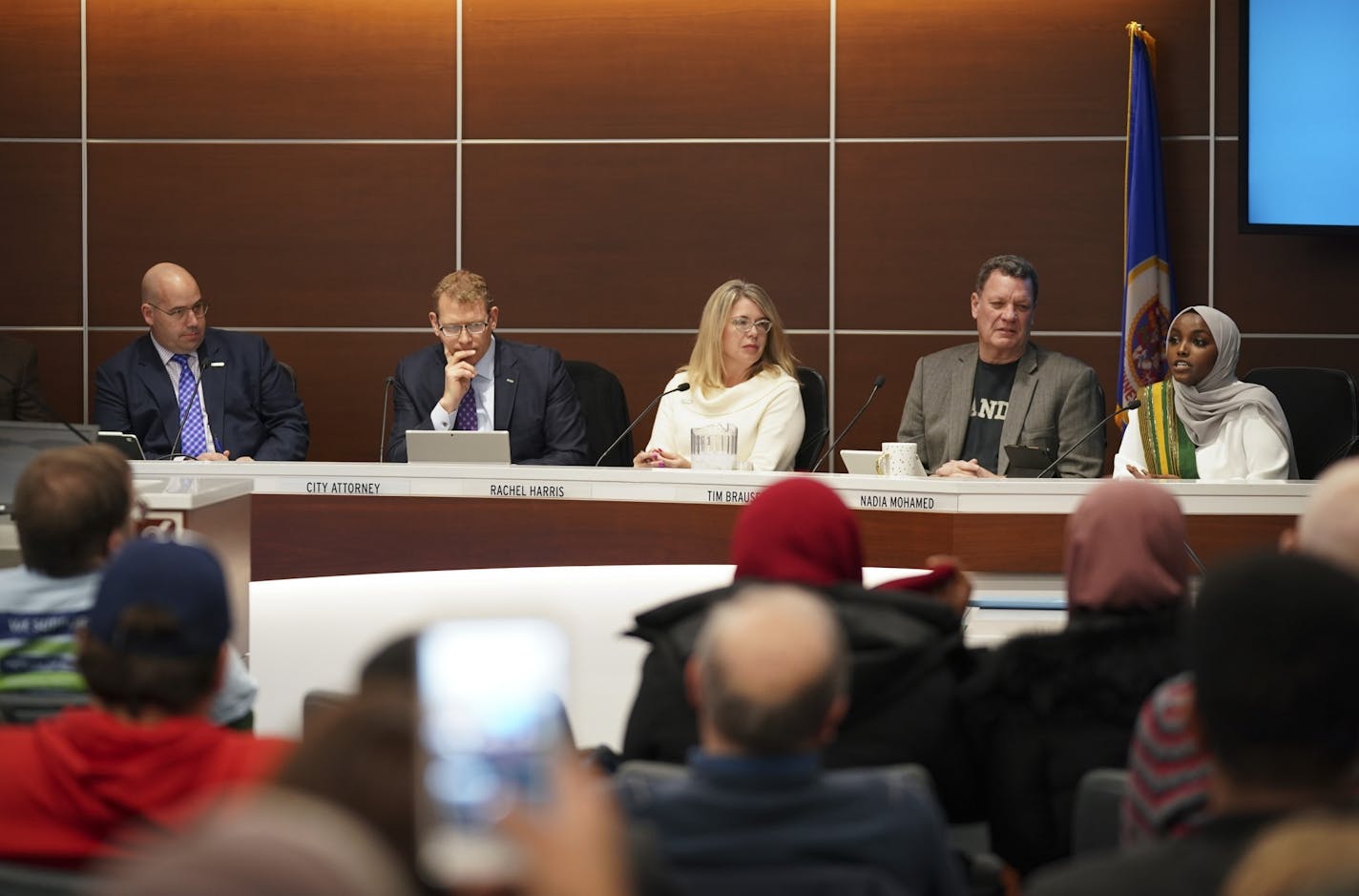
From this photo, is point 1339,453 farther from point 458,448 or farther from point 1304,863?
point 1304,863

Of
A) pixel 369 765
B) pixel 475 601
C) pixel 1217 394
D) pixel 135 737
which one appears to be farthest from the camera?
pixel 1217 394

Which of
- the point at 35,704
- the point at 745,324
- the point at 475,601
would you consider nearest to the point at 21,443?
the point at 475,601

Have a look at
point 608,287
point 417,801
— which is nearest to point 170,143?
point 608,287

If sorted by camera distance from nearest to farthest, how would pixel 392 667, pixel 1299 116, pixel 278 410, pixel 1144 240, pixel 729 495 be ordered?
pixel 392 667 → pixel 729 495 → pixel 278 410 → pixel 1299 116 → pixel 1144 240

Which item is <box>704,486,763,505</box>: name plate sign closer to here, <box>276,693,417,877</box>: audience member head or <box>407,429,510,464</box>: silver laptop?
<box>407,429,510,464</box>: silver laptop

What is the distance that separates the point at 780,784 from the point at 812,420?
362 centimetres

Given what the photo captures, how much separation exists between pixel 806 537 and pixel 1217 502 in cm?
203

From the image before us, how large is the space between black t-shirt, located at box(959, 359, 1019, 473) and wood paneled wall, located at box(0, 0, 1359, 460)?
1.50 metres

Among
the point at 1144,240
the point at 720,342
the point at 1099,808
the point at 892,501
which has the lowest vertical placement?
the point at 1099,808

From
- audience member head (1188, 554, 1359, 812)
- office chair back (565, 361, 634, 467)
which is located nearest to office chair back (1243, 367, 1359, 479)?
office chair back (565, 361, 634, 467)

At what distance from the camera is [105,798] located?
4.98 ft

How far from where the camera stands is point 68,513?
2.13 m

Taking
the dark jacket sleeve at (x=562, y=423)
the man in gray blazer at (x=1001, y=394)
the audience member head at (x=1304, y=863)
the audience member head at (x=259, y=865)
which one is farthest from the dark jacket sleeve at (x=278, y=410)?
the audience member head at (x=259, y=865)

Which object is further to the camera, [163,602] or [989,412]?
[989,412]
